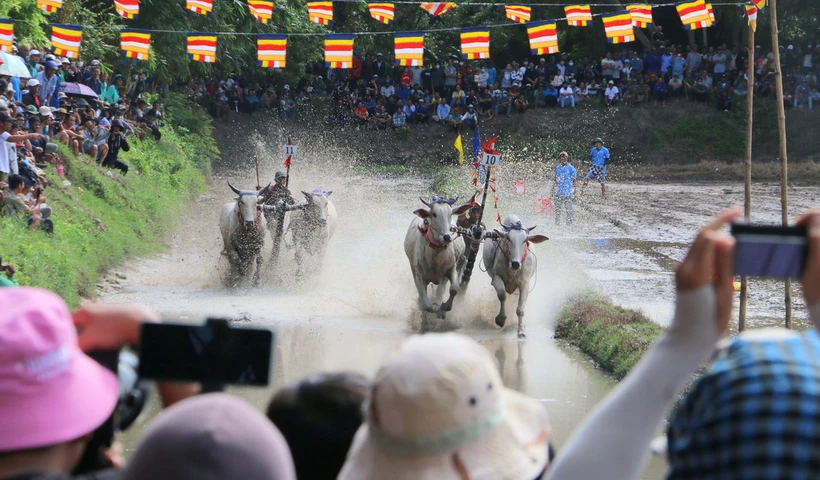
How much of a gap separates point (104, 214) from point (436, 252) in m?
8.31

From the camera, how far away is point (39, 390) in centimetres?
226

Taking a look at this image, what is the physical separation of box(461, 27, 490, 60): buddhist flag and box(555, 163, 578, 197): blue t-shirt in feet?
13.9

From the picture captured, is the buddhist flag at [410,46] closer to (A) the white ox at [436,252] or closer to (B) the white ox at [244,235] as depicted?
(B) the white ox at [244,235]

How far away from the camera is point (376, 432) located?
254 cm

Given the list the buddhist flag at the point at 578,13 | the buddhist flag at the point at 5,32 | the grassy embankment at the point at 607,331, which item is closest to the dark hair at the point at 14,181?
the buddhist flag at the point at 5,32

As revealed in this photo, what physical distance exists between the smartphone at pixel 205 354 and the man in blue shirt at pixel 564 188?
2115 cm

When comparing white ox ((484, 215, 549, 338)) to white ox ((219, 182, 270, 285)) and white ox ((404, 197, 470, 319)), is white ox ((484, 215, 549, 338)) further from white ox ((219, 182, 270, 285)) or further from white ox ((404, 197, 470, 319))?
white ox ((219, 182, 270, 285))

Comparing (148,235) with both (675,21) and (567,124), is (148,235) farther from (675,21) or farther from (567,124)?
(675,21)

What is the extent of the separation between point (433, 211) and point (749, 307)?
5.42 m

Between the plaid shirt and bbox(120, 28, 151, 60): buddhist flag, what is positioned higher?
bbox(120, 28, 151, 60): buddhist flag

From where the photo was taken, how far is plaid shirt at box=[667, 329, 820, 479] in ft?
6.49

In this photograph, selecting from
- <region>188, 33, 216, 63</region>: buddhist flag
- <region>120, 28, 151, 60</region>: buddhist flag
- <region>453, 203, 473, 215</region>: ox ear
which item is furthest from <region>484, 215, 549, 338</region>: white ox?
<region>120, 28, 151, 60</region>: buddhist flag

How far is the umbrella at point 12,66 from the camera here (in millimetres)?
17377

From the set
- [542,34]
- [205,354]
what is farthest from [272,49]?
[205,354]
